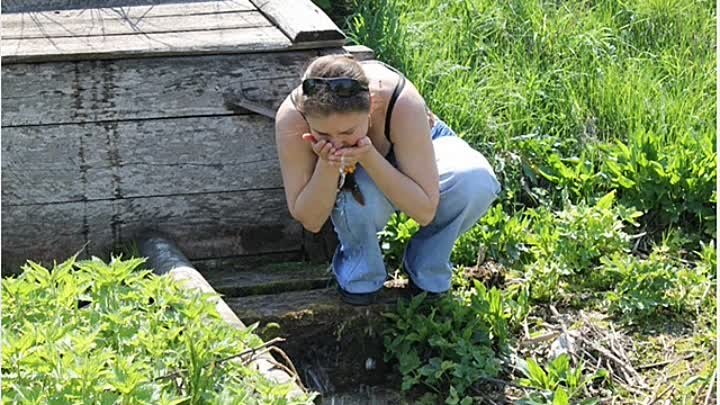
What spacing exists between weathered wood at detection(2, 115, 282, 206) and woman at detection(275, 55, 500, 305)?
1.50 feet

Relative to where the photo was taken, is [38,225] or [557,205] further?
[557,205]

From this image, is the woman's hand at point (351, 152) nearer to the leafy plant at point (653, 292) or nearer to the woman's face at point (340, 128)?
the woman's face at point (340, 128)

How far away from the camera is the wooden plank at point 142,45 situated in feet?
13.6

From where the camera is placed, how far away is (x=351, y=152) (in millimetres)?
3568

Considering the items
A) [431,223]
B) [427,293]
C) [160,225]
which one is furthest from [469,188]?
[160,225]

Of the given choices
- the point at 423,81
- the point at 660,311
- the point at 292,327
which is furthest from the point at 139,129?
the point at 660,311

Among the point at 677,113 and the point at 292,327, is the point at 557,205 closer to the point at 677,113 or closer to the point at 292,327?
the point at 677,113

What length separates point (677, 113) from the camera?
5.08 meters

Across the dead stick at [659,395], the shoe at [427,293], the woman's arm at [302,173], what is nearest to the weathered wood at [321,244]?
the shoe at [427,293]

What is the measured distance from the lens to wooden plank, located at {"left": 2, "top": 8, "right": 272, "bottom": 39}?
4.34m

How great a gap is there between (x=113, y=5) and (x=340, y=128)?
165 cm

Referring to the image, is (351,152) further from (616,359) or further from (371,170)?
(616,359)

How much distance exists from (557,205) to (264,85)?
1.24 meters

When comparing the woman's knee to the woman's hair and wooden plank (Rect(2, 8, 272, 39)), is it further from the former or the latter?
wooden plank (Rect(2, 8, 272, 39))
